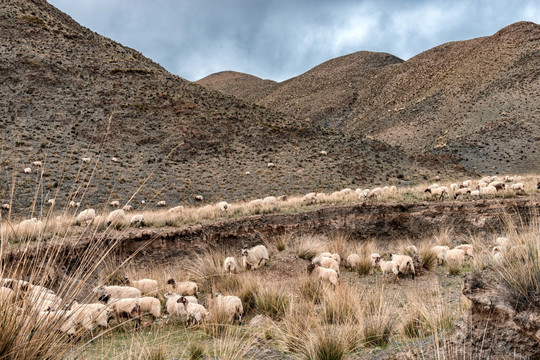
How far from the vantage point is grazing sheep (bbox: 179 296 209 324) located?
19.3 feet

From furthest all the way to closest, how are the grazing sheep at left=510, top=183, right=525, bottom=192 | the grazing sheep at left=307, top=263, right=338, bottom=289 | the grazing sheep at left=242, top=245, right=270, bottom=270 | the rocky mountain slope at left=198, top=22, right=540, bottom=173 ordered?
the rocky mountain slope at left=198, top=22, right=540, bottom=173 → the grazing sheep at left=510, top=183, right=525, bottom=192 → the grazing sheep at left=242, top=245, right=270, bottom=270 → the grazing sheep at left=307, top=263, right=338, bottom=289

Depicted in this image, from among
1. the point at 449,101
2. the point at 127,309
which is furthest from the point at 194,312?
the point at 449,101

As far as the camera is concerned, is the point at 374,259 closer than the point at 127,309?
No

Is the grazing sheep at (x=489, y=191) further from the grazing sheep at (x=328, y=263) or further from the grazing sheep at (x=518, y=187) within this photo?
the grazing sheep at (x=328, y=263)

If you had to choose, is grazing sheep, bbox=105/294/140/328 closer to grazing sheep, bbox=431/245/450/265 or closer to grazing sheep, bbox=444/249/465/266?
grazing sheep, bbox=444/249/465/266

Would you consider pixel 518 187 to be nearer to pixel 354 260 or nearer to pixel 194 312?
pixel 354 260

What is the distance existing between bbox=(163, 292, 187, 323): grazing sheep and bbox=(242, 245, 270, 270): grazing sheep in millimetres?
3358

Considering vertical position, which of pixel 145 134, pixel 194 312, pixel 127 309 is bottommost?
pixel 194 312

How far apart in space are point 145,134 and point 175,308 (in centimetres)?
3090

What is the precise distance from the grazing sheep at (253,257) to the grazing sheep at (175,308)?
11.0 ft

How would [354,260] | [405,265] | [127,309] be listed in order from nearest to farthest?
[127,309], [405,265], [354,260]

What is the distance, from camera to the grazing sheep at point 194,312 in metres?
5.89

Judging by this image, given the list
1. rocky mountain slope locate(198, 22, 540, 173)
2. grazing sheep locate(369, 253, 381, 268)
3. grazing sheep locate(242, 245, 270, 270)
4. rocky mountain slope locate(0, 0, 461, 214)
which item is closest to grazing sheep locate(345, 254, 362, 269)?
grazing sheep locate(369, 253, 381, 268)

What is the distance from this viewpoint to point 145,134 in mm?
35125
